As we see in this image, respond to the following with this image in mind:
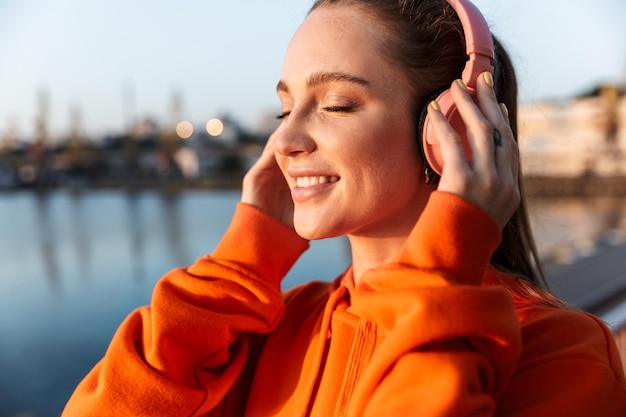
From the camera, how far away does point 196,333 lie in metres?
1.01

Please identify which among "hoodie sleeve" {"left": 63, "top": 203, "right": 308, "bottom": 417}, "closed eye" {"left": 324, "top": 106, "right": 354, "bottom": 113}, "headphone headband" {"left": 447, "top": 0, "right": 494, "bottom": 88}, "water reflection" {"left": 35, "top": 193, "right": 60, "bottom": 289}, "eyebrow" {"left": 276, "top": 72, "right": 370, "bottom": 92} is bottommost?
"water reflection" {"left": 35, "top": 193, "right": 60, "bottom": 289}

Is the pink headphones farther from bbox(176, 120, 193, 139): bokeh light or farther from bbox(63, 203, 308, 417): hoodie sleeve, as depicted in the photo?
bbox(176, 120, 193, 139): bokeh light

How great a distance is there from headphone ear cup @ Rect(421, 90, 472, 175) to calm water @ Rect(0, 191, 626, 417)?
63cm

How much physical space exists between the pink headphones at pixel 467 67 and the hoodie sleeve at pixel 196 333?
1.30 feet

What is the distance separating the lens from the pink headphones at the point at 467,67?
84cm

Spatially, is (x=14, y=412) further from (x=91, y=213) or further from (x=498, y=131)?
(x=91, y=213)

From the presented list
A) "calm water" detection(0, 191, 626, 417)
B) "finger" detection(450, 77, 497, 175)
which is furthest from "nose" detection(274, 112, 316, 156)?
"calm water" detection(0, 191, 626, 417)

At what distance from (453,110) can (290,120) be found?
25cm

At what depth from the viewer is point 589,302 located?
2.88 metres

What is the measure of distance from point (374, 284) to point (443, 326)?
0.13m

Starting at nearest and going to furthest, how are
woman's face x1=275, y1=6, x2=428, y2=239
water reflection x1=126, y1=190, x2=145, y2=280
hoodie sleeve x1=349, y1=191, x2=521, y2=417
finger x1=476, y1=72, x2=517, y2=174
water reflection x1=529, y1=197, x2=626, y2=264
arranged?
hoodie sleeve x1=349, y1=191, x2=521, y2=417
finger x1=476, y1=72, x2=517, y2=174
woman's face x1=275, y1=6, x2=428, y2=239
water reflection x1=529, y1=197, x2=626, y2=264
water reflection x1=126, y1=190, x2=145, y2=280

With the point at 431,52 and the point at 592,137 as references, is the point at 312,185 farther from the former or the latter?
the point at 592,137

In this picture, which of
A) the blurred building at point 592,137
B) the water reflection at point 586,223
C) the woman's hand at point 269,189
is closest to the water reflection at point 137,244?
the water reflection at point 586,223

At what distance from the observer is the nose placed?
911mm
